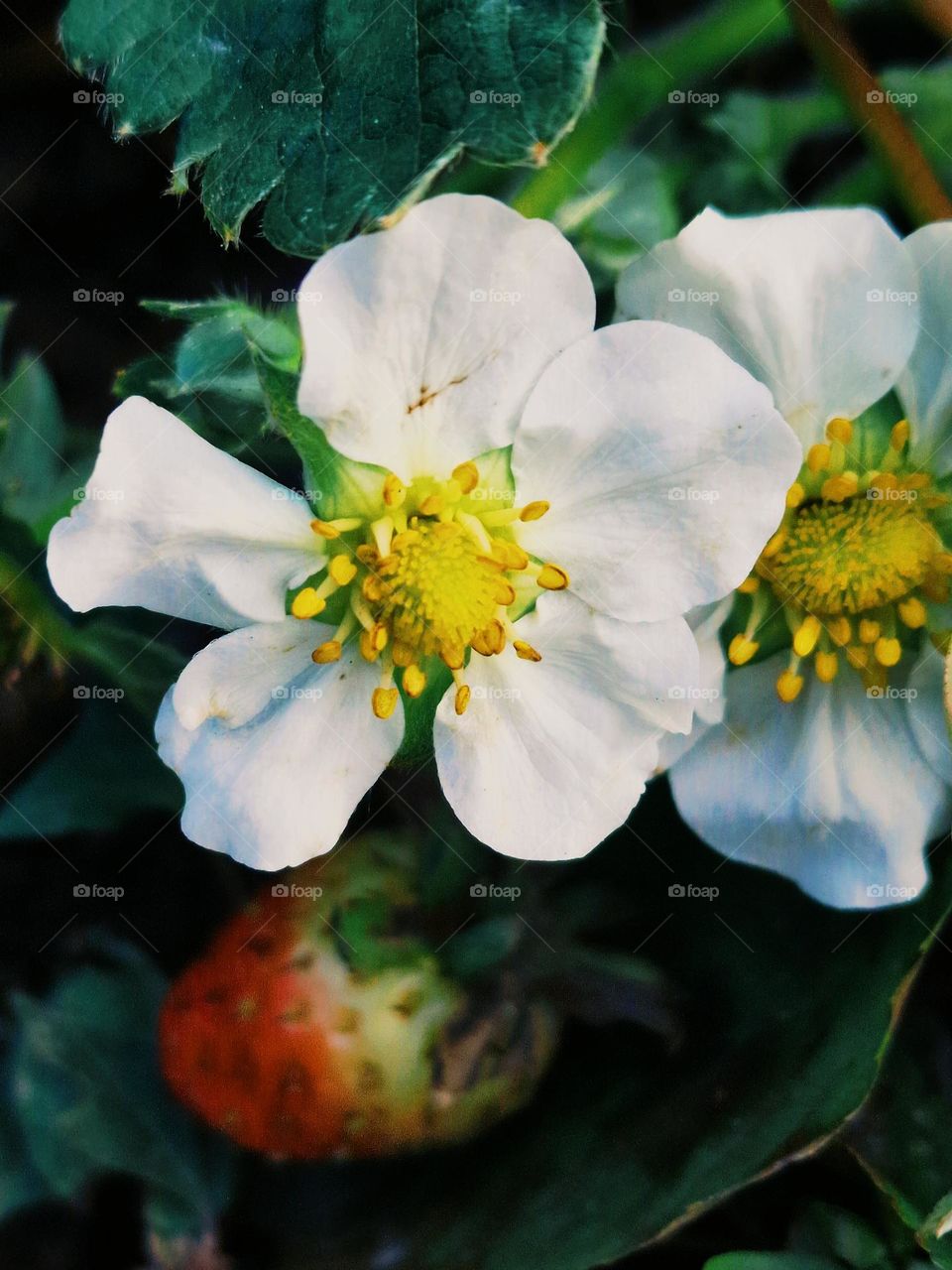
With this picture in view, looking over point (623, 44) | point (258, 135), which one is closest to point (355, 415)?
point (258, 135)

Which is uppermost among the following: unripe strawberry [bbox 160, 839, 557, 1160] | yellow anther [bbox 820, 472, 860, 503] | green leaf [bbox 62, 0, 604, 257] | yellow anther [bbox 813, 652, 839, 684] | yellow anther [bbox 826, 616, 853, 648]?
green leaf [bbox 62, 0, 604, 257]

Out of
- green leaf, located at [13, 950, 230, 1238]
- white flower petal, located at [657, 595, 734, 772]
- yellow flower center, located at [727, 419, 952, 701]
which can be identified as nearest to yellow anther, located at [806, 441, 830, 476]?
yellow flower center, located at [727, 419, 952, 701]

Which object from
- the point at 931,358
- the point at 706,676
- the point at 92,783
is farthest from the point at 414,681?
the point at 92,783

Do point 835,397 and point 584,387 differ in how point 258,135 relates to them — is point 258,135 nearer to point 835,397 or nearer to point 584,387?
point 584,387

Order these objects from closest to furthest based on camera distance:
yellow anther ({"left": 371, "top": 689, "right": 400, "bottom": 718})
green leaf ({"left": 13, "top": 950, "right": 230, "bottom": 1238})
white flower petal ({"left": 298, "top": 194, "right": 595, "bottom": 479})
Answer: white flower petal ({"left": 298, "top": 194, "right": 595, "bottom": 479})
yellow anther ({"left": 371, "top": 689, "right": 400, "bottom": 718})
green leaf ({"left": 13, "top": 950, "right": 230, "bottom": 1238})

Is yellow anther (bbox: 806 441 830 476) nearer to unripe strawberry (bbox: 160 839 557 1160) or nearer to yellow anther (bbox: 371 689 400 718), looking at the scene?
yellow anther (bbox: 371 689 400 718)

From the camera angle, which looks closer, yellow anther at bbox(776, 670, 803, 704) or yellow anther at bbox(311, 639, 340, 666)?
yellow anther at bbox(311, 639, 340, 666)

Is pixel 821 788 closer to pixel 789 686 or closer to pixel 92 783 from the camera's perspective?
pixel 789 686
